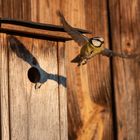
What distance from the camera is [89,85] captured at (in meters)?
4.54

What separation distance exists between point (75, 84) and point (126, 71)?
0.39 m

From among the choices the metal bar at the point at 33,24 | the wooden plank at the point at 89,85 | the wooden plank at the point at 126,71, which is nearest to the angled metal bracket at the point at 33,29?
the metal bar at the point at 33,24

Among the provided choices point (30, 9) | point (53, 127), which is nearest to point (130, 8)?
point (30, 9)

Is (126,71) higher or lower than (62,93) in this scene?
higher

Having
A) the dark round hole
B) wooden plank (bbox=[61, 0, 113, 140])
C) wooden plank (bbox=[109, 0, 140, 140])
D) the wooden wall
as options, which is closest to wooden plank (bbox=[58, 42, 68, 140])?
the wooden wall

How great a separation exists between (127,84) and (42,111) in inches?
30.0

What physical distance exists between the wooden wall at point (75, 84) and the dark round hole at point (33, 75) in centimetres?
4

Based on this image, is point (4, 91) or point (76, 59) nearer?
point (4, 91)

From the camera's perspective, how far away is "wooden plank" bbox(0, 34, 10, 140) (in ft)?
12.9

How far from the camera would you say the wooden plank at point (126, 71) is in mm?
4676

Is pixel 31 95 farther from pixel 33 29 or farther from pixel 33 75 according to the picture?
pixel 33 29

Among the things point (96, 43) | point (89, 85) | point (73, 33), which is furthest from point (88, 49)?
point (89, 85)

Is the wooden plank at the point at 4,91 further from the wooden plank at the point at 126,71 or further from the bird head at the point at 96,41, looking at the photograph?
the wooden plank at the point at 126,71

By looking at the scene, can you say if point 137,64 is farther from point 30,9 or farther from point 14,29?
point 14,29
